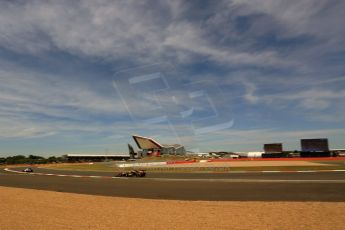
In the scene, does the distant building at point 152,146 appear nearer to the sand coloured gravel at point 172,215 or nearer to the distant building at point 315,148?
the distant building at point 315,148

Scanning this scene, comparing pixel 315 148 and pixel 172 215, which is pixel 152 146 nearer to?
pixel 315 148

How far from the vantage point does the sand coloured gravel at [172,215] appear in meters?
11.1

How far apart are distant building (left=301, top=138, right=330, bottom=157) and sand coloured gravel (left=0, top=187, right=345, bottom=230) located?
8857cm

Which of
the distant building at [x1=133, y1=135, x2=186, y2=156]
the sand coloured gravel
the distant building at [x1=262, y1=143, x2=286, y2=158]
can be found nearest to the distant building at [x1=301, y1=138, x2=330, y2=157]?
the distant building at [x1=262, y1=143, x2=286, y2=158]

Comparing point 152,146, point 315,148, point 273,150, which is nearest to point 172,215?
point 315,148

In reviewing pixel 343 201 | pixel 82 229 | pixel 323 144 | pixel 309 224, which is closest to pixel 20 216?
pixel 82 229

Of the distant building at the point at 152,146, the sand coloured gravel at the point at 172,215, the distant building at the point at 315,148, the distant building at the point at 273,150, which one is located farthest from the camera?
the distant building at the point at 152,146

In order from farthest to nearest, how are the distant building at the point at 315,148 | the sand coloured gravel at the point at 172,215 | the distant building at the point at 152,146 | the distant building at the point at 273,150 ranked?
the distant building at the point at 152,146, the distant building at the point at 273,150, the distant building at the point at 315,148, the sand coloured gravel at the point at 172,215

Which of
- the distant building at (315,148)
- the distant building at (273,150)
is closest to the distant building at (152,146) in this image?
the distant building at (273,150)

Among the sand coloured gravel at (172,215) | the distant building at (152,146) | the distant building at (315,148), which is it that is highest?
the distant building at (152,146)

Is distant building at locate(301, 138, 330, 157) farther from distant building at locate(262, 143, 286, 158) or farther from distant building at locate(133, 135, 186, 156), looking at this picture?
distant building at locate(133, 135, 186, 156)

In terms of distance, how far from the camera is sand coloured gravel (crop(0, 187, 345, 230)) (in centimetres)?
1108

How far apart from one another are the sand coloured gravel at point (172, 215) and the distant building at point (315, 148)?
88.6 meters

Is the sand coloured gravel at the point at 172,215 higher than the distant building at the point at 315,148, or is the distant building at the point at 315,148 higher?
the distant building at the point at 315,148
